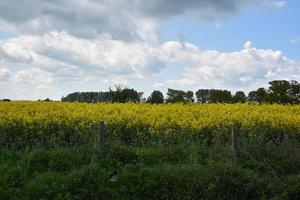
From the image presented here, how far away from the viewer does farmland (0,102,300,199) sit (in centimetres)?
1105

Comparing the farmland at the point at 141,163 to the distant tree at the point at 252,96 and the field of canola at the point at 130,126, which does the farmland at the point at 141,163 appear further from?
the distant tree at the point at 252,96

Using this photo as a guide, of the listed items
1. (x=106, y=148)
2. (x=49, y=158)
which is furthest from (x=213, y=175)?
(x=49, y=158)

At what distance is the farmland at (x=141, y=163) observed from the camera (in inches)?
435

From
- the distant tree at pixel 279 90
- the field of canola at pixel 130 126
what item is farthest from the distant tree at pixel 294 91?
the field of canola at pixel 130 126

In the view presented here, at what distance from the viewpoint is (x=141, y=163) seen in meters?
12.4

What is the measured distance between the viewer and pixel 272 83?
149 feet

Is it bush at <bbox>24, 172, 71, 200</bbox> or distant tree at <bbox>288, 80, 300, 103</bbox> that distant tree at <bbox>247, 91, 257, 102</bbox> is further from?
bush at <bbox>24, 172, 71, 200</bbox>

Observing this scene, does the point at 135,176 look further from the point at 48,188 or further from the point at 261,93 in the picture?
the point at 261,93

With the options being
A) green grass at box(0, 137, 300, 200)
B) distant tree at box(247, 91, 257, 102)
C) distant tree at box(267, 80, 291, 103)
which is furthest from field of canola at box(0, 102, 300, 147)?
distant tree at box(247, 91, 257, 102)

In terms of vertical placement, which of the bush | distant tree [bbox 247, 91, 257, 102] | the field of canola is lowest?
the bush

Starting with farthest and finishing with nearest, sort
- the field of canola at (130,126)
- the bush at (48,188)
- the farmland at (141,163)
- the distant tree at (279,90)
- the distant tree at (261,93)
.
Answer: the distant tree at (261,93)
the distant tree at (279,90)
the field of canola at (130,126)
the farmland at (141,163)
the bush at (48,188)

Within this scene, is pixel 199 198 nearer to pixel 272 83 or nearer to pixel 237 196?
pixel 237 196

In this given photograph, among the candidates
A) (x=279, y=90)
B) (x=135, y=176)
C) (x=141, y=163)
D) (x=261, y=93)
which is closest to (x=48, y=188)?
(x=135, y=176)

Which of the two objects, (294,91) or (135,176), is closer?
(135,176)
